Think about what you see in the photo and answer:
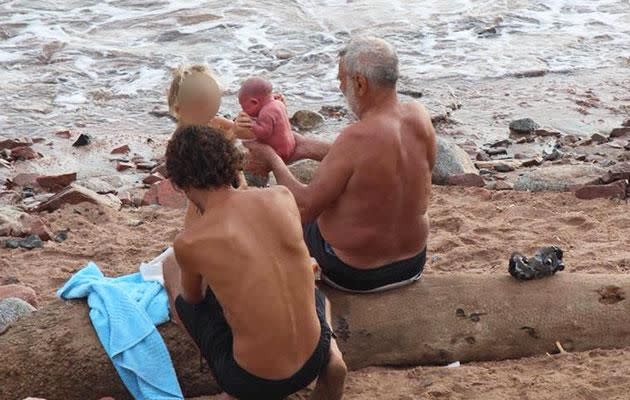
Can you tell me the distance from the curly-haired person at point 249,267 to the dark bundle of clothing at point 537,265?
120 centimetres

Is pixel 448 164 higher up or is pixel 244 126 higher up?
pixel 244 126

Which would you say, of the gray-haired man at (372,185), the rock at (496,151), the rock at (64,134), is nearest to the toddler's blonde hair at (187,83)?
the gray-haired man at (372,185)

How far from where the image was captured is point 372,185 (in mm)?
4340

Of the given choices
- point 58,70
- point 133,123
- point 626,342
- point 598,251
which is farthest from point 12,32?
point 626,342

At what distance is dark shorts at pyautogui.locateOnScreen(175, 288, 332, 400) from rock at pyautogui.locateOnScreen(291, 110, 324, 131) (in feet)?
19.6

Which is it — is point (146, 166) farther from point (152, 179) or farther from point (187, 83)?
point (187, 83)

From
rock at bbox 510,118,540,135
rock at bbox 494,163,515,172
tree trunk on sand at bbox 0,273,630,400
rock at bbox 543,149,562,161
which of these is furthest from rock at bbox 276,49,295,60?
tree trunk on sand at bbox 0,273,630,400

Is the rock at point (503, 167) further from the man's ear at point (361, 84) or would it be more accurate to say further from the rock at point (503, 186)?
the man's ear at point (361, 84)

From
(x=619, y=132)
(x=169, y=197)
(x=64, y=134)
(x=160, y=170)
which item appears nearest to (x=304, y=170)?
(x=169, y=197)

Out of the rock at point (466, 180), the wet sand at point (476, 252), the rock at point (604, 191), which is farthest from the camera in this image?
the rock at point (466, 180)

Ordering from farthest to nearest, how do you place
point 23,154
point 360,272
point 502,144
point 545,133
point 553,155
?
point 545,133 → point 502,144 → point 23,154 → point 553,155 → point 360,272

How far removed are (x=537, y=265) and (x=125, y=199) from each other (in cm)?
365

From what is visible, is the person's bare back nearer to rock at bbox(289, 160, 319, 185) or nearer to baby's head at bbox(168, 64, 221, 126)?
baby's head at bbox(168, 64, 221, 126)

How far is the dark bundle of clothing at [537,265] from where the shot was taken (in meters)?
4.64
